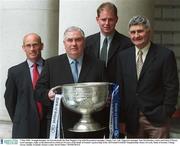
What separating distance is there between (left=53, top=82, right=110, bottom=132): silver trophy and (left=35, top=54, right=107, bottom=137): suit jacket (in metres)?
0.26

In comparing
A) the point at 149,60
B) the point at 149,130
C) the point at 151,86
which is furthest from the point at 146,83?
the point at 149,130

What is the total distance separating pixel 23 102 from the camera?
5375 millimetres

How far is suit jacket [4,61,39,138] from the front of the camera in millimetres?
5336

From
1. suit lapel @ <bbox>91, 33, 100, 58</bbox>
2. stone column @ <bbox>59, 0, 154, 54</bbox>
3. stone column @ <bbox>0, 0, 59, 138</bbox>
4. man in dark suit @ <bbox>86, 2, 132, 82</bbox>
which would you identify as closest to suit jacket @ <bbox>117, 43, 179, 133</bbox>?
man in dark suit @ <bbox>86, 2, 132, 82</bbox>

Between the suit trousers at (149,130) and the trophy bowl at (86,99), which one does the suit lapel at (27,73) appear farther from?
the suit trousers at (149,130)

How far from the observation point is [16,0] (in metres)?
8.09

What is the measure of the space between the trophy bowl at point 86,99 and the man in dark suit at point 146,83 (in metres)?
0.49

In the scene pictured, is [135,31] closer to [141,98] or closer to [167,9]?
[141,98]

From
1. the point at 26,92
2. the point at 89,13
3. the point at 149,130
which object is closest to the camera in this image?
the point at 149,130

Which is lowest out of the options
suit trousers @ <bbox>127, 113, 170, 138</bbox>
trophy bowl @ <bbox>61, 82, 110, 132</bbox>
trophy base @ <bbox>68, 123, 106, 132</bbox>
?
suit trousers @ <bbox>127, 113, 170, 138</bbox>

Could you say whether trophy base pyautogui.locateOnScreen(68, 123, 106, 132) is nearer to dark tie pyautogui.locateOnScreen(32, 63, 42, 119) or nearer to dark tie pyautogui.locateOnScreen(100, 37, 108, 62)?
dark tie pyautogui.locateOnScreen(32, 63, 42, 119)

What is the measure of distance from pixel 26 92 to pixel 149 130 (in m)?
1.34

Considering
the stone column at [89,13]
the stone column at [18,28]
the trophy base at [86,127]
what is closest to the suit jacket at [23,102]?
the trophy base at [86,127]

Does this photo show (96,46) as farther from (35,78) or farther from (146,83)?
(146,83)
